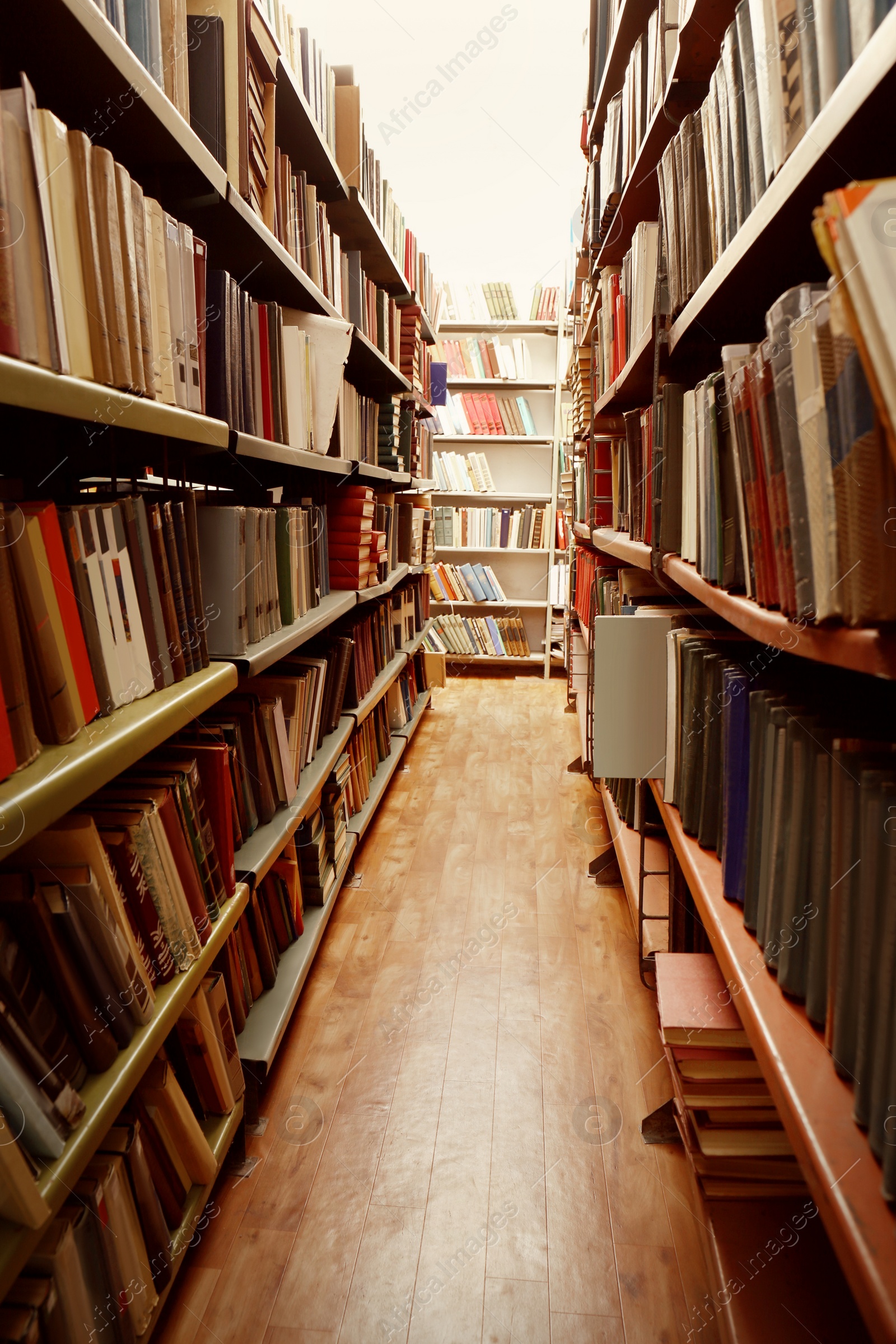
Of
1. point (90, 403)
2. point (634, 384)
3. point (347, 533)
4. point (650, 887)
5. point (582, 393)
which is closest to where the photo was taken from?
point (90, 403)

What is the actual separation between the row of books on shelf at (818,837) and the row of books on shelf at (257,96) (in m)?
1.14

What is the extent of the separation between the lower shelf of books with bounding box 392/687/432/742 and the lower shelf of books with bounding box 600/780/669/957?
1536 millimetres

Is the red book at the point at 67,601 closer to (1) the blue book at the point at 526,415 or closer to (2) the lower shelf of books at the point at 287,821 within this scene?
(2) the lower shelf of books at the point at 287,821

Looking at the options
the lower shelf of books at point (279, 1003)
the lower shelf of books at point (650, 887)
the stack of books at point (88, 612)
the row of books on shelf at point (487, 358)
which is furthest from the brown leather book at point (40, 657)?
the row of books on shelf at point (487, 358)

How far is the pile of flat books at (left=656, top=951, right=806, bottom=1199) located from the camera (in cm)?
104

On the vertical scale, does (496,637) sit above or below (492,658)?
above

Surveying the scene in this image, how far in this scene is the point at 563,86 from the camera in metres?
3.79

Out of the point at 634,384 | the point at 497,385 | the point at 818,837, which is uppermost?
the point at 497,385

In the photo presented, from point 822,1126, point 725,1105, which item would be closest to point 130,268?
point 822,1126

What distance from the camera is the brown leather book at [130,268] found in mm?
888

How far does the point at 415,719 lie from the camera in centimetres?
372

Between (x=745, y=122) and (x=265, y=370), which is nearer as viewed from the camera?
(x=745, y=122)

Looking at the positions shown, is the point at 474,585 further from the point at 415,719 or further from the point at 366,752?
the point at 366,752

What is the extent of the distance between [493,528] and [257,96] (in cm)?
376
